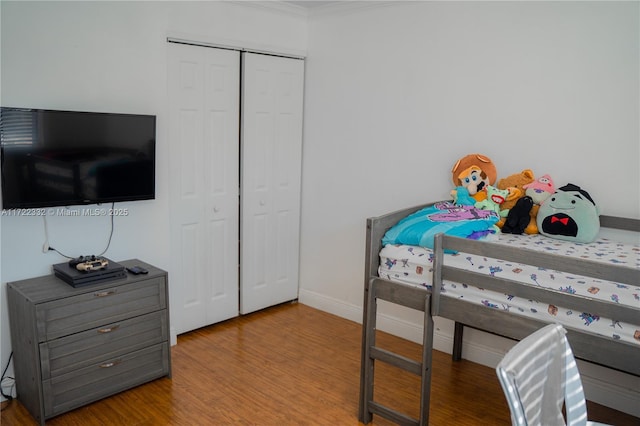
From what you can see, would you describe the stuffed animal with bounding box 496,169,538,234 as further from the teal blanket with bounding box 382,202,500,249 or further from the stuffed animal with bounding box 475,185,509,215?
the teal blanket with bounding box 382,202,500,249

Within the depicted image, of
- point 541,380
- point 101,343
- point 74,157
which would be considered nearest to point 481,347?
point 541,380

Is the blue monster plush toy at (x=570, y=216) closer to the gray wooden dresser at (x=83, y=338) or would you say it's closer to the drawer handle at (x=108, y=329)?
the gray wooden dresser at (x=83, y=338)

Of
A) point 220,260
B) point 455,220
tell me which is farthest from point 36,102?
point 455,220

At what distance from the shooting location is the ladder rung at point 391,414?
2509 millimetres

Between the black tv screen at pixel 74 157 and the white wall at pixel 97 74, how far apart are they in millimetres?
171

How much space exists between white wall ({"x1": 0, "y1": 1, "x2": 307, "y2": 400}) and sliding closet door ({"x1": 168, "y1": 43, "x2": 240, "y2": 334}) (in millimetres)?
120

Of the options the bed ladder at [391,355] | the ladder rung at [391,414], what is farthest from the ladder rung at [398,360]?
the ladder rung at [391,414]

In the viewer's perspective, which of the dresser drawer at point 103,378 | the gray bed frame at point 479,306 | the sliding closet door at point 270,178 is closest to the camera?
the gray bed frame at point 479,306

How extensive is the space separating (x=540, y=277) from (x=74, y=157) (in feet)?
7.63

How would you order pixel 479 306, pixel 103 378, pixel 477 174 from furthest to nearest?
pixel 477 174 → pixel 103 378 → pixel 479 306

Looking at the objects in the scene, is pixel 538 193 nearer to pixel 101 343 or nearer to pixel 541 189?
pixel 541 189

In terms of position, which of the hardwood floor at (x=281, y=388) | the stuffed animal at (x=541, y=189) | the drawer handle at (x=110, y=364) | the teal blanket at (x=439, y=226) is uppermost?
the stuffed animal at (x=541, y=189)

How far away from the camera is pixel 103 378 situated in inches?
107

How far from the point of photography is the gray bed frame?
1938 mm
